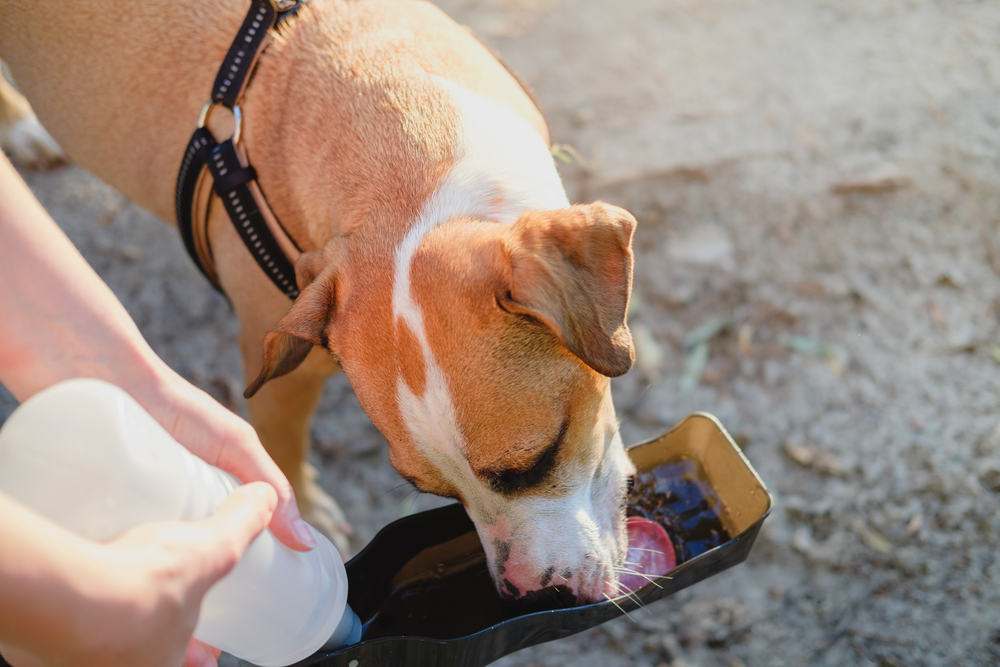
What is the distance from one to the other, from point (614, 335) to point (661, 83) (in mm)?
3208

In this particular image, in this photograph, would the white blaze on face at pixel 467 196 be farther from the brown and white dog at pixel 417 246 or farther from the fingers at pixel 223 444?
the fingers at pixel 223 444

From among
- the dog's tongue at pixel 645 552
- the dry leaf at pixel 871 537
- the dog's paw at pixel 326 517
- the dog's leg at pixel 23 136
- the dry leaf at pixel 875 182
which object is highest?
the dog's leg at pixel 23 136

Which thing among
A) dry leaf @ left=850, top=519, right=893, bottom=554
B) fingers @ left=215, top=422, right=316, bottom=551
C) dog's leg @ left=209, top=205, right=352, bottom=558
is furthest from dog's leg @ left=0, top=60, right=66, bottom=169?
dry leaf @ left=850, top=519, right=893, bottom=554

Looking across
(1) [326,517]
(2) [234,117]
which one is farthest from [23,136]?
(1) [326,517]

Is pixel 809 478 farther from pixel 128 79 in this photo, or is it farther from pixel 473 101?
pixel 128 79

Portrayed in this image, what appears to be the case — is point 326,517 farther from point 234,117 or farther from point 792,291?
point 792,291

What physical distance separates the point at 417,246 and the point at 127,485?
890 mm

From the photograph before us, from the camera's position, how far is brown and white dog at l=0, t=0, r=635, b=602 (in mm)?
1663

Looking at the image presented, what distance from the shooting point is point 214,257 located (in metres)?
2.53

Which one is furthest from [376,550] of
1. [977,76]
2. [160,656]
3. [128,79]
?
[977,76]

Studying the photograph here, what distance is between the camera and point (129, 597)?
1.06 m

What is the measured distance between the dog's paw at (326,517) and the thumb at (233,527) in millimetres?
1439

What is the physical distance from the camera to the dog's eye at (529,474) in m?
1.75

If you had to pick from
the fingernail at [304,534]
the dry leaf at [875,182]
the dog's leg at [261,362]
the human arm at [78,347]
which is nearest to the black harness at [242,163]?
the dog's leg at [261,362]
